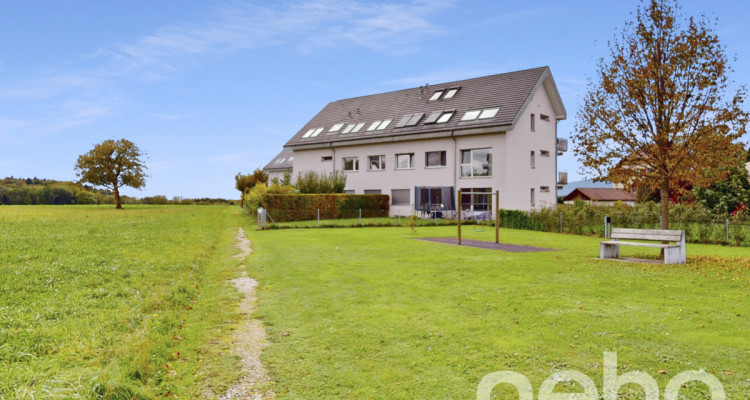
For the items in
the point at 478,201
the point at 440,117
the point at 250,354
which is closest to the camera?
the point at 250,354

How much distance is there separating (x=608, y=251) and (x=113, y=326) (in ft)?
37.3

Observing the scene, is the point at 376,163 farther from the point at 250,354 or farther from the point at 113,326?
the point at 250,354

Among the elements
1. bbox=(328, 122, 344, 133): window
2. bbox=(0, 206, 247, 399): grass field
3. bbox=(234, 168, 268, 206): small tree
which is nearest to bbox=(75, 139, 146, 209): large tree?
bbox=(234, 168, 268, 206): small tree

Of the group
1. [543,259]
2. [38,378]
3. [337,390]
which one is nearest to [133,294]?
[38,378]

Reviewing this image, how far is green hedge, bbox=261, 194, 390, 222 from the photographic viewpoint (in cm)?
2811

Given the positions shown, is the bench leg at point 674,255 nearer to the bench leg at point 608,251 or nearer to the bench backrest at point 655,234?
the bench backrest at point 655,234

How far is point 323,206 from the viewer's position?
100ft

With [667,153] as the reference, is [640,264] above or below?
below

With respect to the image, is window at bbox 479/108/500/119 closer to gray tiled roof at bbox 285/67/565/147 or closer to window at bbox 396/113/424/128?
gray tiled roof at bbox 285/67/565/147

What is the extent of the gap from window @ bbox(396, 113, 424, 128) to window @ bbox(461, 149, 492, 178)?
4379 mm

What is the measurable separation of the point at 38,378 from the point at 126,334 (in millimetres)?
1481

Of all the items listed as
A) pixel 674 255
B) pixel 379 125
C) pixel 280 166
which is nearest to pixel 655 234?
pixel 674 255

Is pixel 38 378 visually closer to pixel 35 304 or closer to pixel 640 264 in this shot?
pixel 35 304

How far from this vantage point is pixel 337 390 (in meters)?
4.32
